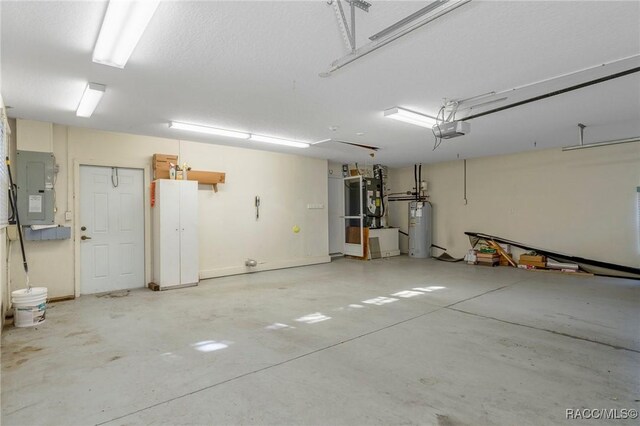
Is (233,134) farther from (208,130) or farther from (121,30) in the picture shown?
(121,30)

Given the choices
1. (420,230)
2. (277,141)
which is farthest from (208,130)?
(420,230)

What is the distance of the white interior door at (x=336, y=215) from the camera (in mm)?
9125

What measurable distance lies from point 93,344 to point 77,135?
11.4 feet

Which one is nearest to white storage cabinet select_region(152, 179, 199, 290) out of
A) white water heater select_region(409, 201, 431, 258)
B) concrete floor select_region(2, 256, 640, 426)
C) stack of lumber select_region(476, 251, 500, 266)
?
concrete floor select_region(2, 256, 640, 426)

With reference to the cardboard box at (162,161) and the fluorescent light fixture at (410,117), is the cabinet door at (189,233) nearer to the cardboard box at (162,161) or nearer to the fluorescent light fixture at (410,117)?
the cardboard box at (162,161)

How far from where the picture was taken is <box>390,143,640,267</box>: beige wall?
20.8 ft

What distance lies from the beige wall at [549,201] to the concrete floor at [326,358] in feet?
6.31

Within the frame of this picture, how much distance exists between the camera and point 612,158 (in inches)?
253

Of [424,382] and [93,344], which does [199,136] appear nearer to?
[93,344]

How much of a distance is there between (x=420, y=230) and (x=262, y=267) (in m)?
4.44

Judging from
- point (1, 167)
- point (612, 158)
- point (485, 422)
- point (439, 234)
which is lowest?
point (485, 422)

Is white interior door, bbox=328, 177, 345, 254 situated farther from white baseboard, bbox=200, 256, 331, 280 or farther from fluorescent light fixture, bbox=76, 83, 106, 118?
fluorescent light fixture, bbox=76, 83, 106, 118

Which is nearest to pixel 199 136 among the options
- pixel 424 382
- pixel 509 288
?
pixel 424 382

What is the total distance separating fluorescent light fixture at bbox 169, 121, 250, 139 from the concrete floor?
2.60 meters
